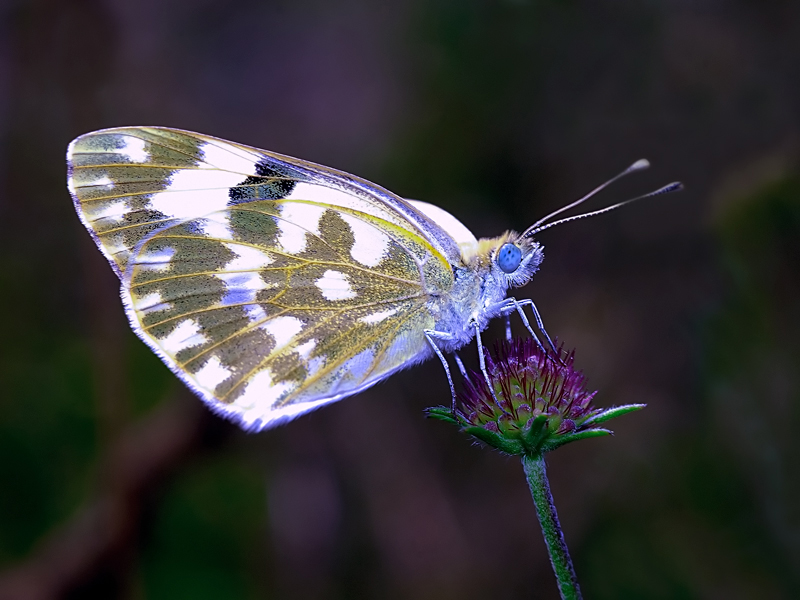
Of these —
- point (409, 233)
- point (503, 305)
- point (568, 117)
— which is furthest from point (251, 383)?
point (568, 117)

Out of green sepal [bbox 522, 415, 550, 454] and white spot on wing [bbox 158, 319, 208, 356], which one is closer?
green sepal [bbox 522, 415, 550, 454]

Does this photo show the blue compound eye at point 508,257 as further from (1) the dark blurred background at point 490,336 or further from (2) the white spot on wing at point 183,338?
(1) the dark blurred background at point 490,336

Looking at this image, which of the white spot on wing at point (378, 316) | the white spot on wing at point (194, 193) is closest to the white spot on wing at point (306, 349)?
the white spot on wing at point (378, 316)

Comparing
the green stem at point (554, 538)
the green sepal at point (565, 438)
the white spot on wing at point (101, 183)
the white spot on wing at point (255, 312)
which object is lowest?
the green stem at point (554, 538)

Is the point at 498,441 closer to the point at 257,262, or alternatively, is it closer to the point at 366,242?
the point at 366,242

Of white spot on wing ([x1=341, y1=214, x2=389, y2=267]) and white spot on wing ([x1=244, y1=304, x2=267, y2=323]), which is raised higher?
white spot on wing ([x1=341, y1=214, x2=389, y2=267])

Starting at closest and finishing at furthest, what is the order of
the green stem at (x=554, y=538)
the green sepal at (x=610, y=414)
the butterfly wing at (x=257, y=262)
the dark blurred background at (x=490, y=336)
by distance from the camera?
the green stem at (x=554, y=538), the green sepal at (x=610, y=414), the butterfly wing at (x=257, y=262), the dark blurred background at (x=490, y=336)

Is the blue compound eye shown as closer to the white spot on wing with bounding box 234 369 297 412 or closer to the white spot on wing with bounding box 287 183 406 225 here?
the white spot on wing with bounding box 287 183 406 225

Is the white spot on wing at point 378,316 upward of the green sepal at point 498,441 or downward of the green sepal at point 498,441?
upward

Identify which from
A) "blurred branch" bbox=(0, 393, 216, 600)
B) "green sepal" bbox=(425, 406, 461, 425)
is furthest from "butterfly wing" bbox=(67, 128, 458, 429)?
"blurred branch" bbox=(0, 393, 216, 600)
